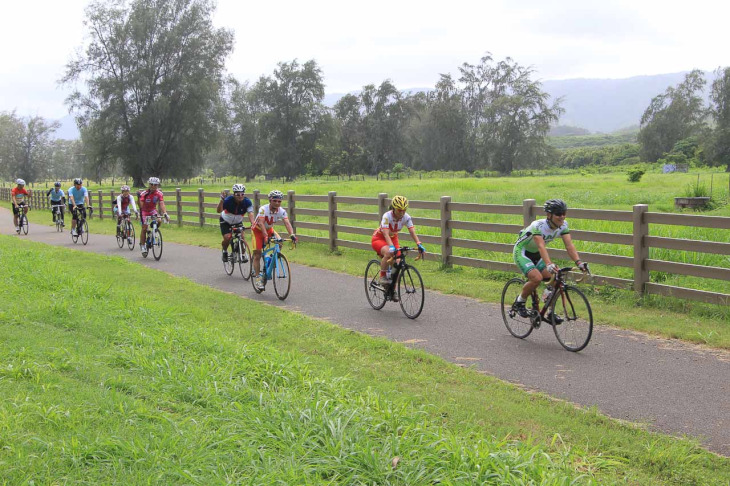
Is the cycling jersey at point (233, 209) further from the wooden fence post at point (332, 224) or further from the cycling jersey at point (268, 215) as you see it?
the wooden fence post at point (332, 224)

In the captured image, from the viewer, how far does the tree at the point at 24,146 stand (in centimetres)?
12262

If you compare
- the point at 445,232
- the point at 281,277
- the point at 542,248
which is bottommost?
the point at 281,277

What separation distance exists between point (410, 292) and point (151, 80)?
5140cm

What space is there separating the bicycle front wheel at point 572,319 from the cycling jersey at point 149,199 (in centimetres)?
1140

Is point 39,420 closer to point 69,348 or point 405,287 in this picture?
point 69,348

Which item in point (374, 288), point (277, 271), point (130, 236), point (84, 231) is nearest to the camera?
point (374, 288)

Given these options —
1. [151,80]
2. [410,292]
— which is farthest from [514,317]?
[151,80]

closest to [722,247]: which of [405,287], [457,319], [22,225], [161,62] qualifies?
[457,319]

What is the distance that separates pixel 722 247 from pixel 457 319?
11.4 feet

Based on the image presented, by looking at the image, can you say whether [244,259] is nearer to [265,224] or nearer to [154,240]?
[265,224]

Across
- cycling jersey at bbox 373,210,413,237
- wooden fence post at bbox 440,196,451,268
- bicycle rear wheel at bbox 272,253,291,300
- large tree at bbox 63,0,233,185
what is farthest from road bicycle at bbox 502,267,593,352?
large tree at bbox 63,0,233,185

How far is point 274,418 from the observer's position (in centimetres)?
461

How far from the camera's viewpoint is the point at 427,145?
10125 centimetres

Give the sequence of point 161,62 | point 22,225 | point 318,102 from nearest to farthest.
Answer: point 22,225, point 161,62, point 318,102
